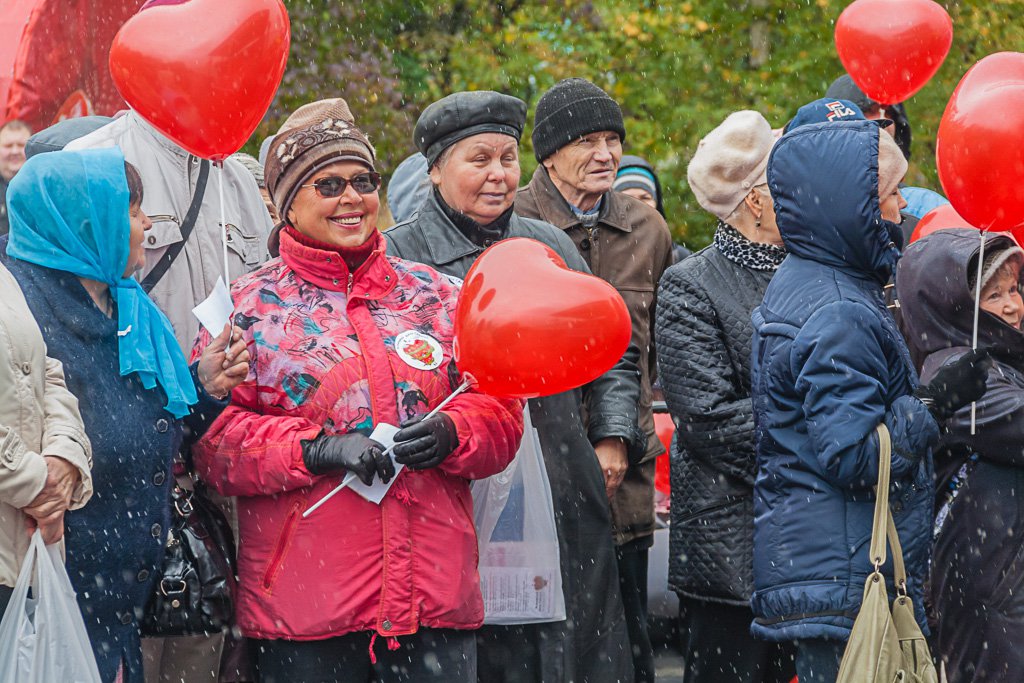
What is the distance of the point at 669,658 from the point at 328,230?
3957 millimetres

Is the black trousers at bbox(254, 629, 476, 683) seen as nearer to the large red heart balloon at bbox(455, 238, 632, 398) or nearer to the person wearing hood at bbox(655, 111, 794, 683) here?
the large red heart balloon at bbox(455, 238, 632, 398)

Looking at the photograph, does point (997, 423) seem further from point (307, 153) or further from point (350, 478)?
point (307, 153)

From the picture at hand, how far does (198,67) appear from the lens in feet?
14.9

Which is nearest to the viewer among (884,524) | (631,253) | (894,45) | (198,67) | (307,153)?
(884,524)

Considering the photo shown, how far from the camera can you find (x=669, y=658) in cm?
780

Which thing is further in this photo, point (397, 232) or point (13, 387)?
point (397, 232)

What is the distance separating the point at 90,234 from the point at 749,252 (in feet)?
7.86

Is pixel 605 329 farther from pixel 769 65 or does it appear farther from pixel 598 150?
pixel 769 65

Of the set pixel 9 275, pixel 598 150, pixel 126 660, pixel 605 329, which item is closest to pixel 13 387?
pixel 9 275

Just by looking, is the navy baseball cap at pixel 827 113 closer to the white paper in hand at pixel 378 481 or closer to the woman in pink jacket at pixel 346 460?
the woman in pink jacket at pixel 346 460

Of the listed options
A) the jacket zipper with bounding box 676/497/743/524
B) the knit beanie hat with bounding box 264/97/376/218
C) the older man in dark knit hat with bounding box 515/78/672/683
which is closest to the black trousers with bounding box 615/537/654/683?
the older man in dark knit hat with bounding box 515/78/672/683

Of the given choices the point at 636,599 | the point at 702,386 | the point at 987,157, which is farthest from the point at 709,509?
the point at 987,157

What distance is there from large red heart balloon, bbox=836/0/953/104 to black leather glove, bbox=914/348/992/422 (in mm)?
3201

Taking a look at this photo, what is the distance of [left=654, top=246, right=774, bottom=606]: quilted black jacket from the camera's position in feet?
17.7
